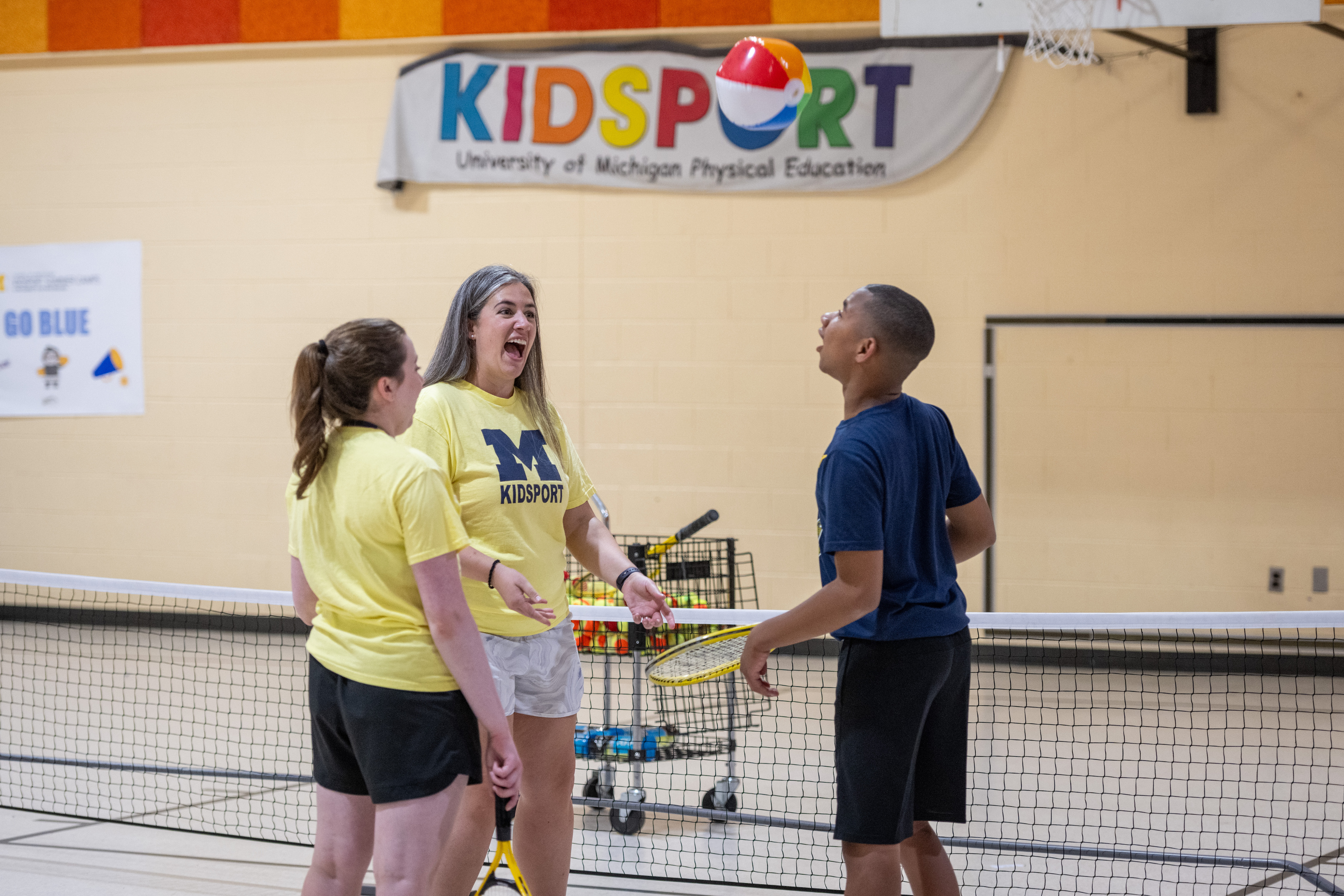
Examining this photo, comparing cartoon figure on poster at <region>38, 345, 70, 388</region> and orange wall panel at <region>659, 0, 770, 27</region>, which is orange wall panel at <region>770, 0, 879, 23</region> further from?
cartoon figure on poster at <region>38, 345, 70, 388</region>

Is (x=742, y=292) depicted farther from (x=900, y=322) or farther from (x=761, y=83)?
(x=900, y=322)

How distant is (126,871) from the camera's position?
358 cm

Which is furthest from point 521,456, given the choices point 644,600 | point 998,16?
point 998,16

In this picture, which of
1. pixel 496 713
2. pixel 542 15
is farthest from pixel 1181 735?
pixel 542 15

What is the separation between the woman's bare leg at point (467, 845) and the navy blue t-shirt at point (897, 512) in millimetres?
862

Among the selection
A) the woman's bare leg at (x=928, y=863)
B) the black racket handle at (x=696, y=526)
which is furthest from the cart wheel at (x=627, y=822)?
the woman's bare leg at (x=928, y=863)

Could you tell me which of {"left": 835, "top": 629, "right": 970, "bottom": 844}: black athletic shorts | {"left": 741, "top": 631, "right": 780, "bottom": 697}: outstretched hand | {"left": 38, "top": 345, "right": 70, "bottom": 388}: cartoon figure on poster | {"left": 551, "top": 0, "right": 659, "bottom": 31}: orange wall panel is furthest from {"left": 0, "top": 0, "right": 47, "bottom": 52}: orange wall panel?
{"left": 835, "top": 629, "right": 970, "bottom": 844}: black athletic shorts

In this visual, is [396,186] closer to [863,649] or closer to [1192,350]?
[1192,350]

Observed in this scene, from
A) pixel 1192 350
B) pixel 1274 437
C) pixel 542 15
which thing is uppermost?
pixel 542 15

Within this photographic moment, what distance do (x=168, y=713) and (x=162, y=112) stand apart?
4421 millimetres

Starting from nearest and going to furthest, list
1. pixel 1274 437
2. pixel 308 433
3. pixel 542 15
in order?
1. pixel 308 433
2. pixel 1274 437
3. pixel 542 15

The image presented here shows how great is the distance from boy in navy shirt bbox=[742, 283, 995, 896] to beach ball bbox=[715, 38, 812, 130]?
3077 mm

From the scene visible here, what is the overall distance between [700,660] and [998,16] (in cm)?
391

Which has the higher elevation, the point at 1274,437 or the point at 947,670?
the point at 1274,437
